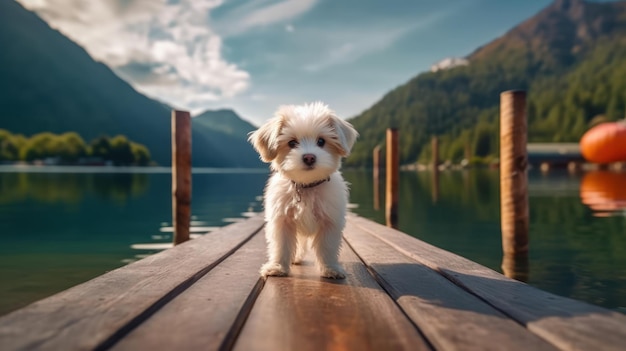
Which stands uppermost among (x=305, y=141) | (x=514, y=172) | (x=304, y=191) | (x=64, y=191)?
(x=305, y=141)

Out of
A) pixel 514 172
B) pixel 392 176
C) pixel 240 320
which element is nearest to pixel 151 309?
pixel 240 320

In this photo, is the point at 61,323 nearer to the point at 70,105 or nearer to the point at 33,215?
the point at 33,215

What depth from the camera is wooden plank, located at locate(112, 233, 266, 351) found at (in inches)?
98.0

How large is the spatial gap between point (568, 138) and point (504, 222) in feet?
378

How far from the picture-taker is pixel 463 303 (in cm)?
333

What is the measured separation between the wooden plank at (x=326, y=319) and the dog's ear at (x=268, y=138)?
1168 mm

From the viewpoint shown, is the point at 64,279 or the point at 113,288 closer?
the point at 113,288

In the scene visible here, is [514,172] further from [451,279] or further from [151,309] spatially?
[151,309]

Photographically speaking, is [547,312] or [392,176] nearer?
[547,312]

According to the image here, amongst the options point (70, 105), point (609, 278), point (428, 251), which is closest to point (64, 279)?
point (428, 251)

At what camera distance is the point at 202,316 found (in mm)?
2916

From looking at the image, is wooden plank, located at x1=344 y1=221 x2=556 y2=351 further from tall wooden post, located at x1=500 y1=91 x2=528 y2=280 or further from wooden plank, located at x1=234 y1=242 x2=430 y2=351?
tall wooden post, located at x1=500 y1=91 x2=528 y2=280

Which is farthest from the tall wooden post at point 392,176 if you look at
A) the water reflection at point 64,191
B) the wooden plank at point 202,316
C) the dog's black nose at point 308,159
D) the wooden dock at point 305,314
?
the water reflection at point 64,191

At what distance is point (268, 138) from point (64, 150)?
127791 millimetres
